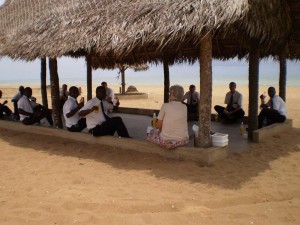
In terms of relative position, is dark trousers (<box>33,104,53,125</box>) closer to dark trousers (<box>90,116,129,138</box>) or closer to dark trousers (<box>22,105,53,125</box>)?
dark trousers (<box>22,105,53,125</box>)

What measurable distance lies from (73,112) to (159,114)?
2.15m

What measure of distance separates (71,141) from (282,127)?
16.1 feet

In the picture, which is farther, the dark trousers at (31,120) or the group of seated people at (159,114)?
the dark trousers at (31,120)

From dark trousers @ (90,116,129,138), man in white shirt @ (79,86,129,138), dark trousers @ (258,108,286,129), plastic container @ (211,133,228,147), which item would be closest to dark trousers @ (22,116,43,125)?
man in white shirt @ (79,86,129,138)

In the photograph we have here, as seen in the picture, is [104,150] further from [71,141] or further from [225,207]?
[225,207]

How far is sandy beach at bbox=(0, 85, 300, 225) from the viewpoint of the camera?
3.92 metres

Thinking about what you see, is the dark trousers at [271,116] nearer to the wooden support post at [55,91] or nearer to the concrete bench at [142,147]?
the concrete bench at [142,147]

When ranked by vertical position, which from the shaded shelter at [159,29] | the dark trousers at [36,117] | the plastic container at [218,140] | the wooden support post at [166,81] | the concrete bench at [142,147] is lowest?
the concrete bench at [142,147]

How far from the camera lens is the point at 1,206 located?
4250mm

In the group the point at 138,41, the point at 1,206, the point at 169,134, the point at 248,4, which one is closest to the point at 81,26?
the point at 138,41

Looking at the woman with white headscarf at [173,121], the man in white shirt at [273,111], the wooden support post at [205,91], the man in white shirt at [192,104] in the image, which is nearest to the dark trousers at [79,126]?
the woman with white headscarf at [173,121]

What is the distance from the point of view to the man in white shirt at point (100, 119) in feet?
21.3

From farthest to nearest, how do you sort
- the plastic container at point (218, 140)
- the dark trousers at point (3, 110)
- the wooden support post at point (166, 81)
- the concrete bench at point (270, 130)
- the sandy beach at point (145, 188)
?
1. the wooden support post at point (166, 81)
2. the dark trousers at point (3, 110)
3. the concrete bench at point (270, 130)
4. the plastic container at point (218, 140)
5. the sandy beach at point (145, 188)

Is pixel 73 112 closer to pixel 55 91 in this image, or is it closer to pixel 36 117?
pixel 55 91
